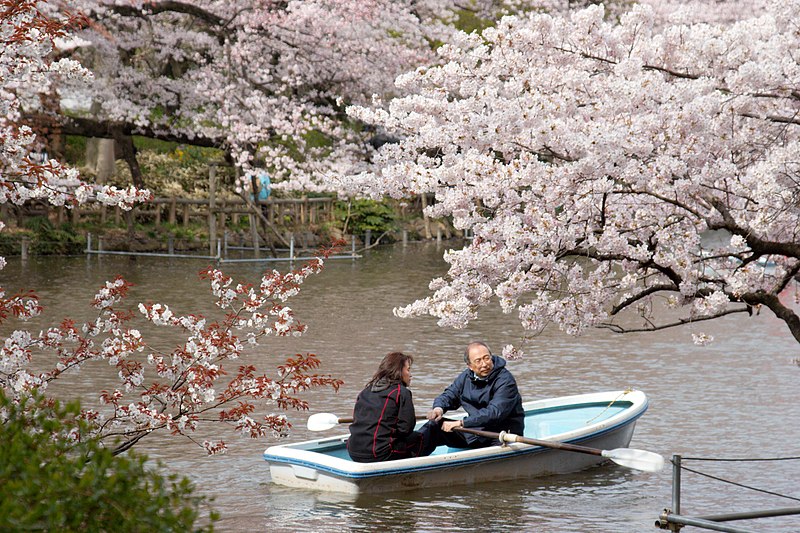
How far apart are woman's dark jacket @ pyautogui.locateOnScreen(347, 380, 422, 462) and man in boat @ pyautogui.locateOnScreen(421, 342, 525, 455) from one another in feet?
1.57

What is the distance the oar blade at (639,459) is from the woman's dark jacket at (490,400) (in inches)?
51.4

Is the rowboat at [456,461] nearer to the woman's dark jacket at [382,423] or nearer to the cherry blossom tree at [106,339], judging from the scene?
the woman's dark jacket at [382,423]

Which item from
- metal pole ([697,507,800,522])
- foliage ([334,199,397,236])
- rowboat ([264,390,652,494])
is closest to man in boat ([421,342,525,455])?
rowboat ([264,390,652,494])

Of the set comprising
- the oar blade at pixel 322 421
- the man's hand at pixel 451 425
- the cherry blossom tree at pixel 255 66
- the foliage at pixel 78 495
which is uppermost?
the cherry blossom tree at pixel 255 66

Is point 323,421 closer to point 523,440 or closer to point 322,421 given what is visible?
point 322,421

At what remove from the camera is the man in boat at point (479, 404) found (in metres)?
9.66

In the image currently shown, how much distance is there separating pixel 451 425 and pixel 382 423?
2.50 feet

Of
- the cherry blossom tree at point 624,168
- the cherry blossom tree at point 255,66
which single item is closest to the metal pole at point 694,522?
the cherry blossom tree at point 624,168

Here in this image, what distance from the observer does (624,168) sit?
8.22 m

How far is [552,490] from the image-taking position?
9.70 metres

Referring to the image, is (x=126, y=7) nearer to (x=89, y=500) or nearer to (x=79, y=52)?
(x=79, y=52)

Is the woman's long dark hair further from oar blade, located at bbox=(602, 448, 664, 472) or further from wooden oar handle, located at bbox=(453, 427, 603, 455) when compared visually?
oar blade, located at bbox=(602, 448, 664, 472)

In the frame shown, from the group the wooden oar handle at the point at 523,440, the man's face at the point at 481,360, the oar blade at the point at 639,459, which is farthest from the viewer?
the man's face at the point at 481,360

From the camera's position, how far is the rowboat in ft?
29.9
